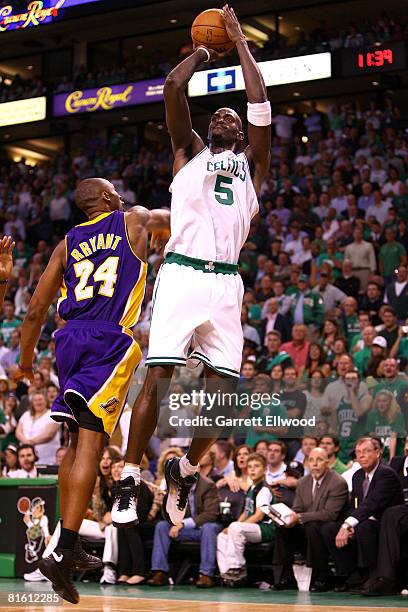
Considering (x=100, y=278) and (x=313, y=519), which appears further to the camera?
(x=313, y=519)

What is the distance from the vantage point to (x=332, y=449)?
10.4 meters

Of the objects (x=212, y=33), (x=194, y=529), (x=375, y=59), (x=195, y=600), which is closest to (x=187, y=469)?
(x=212, y=33)

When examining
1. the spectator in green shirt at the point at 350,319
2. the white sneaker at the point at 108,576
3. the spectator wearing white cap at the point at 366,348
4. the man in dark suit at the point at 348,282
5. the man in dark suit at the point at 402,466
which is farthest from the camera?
the man in dark suit at the point at 348,282

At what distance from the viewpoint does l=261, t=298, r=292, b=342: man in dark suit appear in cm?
1396

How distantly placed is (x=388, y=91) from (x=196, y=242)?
1649 cm

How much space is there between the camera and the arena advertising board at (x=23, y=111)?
2128 cm

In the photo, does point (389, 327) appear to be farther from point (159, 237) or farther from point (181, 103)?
point (181, 103)

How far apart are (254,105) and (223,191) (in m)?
0.57

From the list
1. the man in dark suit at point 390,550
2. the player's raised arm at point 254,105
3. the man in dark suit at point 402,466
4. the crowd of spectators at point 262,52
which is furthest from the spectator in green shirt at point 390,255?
the player's raised arm at point 254,105

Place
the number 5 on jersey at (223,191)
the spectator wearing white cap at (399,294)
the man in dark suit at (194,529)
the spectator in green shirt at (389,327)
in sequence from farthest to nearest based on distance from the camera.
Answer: the spectator wearing white cap at (399,294) → the spectator in green shirt at (389,327) → the man in dark suit at (194,529) → the number 5 on jersey at (223,191)

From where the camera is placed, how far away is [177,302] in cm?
589

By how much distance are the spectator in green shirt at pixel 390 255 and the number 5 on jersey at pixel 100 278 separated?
9.10 meters

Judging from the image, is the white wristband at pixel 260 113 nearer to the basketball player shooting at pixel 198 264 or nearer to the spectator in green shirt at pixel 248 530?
the basketball player shooting at pixel 198 264

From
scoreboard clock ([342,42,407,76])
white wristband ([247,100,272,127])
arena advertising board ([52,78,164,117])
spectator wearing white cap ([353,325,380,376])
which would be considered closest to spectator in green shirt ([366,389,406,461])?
spectator wearing white cap ([353,325,380,376])
